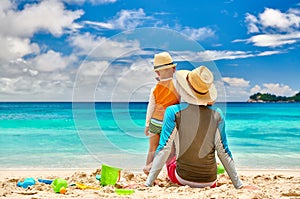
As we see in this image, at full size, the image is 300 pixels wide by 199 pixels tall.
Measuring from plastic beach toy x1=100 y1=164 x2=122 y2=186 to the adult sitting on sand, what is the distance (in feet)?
1.74

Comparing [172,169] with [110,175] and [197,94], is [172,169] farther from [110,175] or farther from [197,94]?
[197,94]

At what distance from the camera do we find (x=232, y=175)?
3.81 metres

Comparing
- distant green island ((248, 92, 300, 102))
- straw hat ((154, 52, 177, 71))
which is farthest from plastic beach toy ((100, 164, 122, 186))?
distant green island ((248, 92, 300, 102))

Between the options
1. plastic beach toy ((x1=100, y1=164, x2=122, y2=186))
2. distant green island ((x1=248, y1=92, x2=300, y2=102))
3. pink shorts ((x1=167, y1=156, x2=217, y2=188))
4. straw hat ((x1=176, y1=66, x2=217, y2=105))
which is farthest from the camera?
distant green island ((x1=248, y1=92, x2=300, y2=102))

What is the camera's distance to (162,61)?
429 centimetres

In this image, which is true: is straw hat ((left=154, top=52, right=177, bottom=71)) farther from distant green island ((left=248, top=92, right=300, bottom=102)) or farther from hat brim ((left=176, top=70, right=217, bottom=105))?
distant green island ((left=248, top=92, right=300, bottom=102))

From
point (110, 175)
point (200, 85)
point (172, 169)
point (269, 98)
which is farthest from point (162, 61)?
point (269, 98)

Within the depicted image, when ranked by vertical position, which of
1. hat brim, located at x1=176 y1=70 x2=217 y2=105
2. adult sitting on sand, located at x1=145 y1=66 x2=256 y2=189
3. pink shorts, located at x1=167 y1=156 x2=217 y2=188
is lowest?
pink shorts, located at x1=167 y1=156 x2=217 y2=188

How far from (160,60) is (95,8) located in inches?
1220

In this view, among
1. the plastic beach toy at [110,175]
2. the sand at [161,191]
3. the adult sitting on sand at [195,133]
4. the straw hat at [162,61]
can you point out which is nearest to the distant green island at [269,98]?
the sand at [161,191]

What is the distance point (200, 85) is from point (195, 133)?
0.42 meters

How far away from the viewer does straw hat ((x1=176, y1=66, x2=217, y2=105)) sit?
3658mm

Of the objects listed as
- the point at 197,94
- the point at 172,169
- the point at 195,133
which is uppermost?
the point at 197,94

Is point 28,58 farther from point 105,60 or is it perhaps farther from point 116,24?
point 105,60
